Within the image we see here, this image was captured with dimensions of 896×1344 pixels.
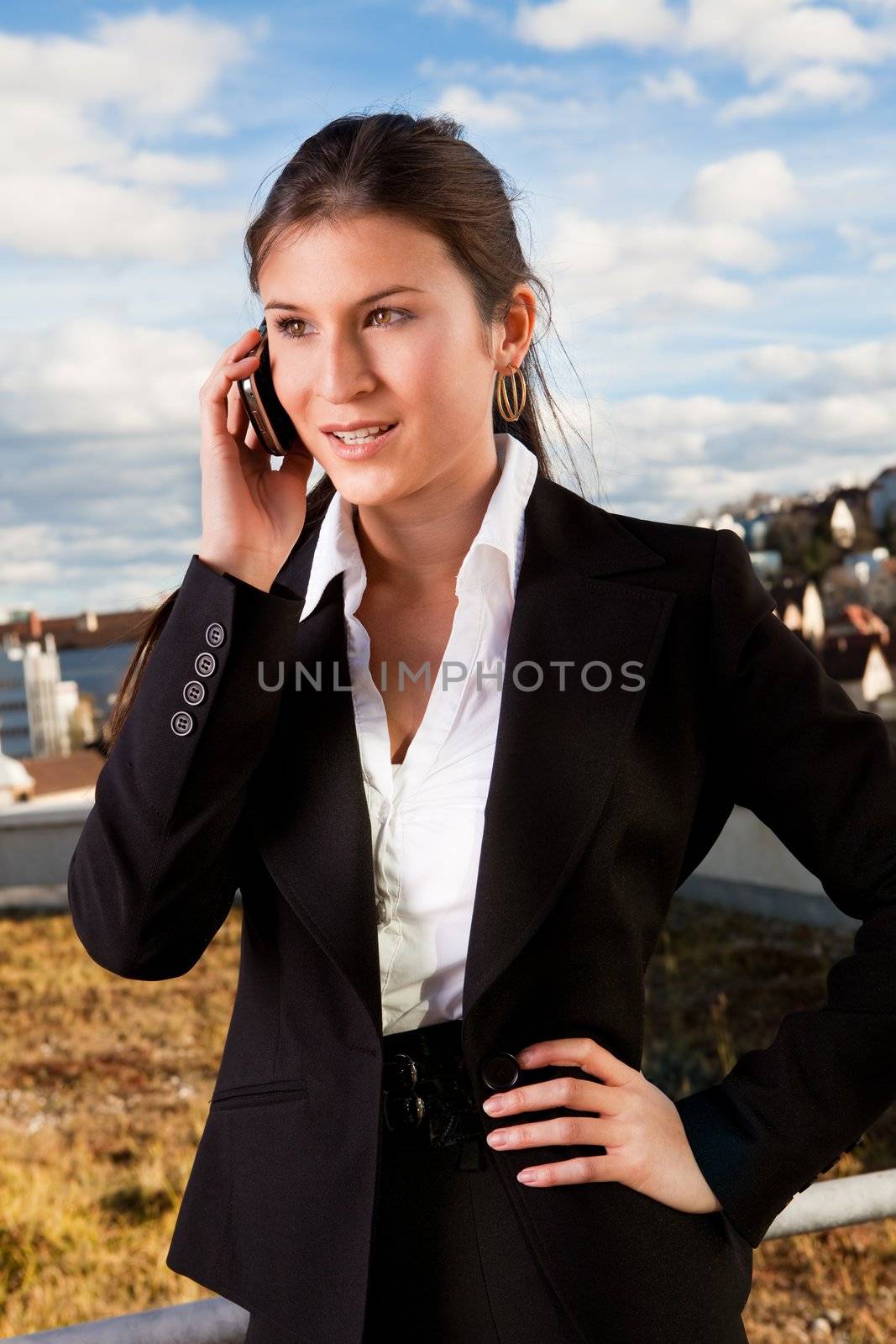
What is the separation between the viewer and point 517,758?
139 cm

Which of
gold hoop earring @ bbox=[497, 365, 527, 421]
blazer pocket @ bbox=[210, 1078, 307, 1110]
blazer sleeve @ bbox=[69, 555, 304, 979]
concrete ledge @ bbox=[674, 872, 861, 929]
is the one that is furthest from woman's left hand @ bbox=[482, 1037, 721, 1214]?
concrete ledge @ bbox=[674, 872, 861, 929]

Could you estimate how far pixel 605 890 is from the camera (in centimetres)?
138

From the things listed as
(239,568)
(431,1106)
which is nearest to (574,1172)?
(431,1106)

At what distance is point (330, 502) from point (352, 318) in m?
0.30

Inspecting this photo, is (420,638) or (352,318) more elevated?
(352,318)

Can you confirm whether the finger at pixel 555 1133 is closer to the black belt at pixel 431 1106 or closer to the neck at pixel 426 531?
the black belt at pixel 431 1106

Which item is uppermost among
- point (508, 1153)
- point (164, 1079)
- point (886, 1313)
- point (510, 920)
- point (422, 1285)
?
point (510, 920)

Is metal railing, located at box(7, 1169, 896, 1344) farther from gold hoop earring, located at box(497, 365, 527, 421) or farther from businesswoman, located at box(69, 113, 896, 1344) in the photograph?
gold hoop earring, located at box(497, 365, 527, 421)

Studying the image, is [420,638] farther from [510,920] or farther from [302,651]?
[510,920]

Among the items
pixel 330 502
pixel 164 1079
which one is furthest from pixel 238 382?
pixel 164 1079

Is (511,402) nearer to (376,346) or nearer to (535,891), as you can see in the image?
(376,346)

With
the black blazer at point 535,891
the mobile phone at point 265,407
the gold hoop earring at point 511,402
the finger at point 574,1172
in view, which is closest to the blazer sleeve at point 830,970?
the black blazer at point 535,891

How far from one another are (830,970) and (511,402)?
0.82 metres

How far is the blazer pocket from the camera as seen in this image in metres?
1.40
